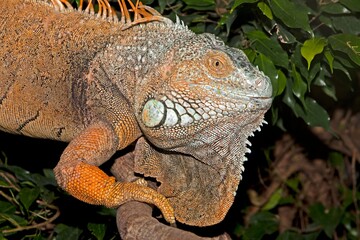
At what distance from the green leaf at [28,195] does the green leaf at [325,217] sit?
2676mm

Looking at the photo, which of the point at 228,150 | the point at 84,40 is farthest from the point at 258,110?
the point at 84,40

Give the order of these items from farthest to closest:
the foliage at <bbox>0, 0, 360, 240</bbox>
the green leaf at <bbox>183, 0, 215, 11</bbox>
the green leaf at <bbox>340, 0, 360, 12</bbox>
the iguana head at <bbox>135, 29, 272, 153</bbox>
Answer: the green leaf at <bbox>183, 0, 215, 11</bbox>
the green leaf at <bbox>340, 0, 360, 12</bbox>
the foliage at <bbox>0, 0, 360, 240</bbox>
the iguana head at <bbox>135, 29, 272, 153</bbox>

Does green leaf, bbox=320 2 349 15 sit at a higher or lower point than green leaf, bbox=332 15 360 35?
higher

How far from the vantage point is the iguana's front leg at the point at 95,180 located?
347 centimetres

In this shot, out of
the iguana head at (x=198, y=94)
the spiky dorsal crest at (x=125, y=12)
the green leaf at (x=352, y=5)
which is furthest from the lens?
the green leaf at (x=352, y=5)

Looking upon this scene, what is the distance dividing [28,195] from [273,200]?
265 centimetres

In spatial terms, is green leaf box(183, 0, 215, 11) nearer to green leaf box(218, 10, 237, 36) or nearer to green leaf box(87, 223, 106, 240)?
green leaf box(218, 10, 237, 36)

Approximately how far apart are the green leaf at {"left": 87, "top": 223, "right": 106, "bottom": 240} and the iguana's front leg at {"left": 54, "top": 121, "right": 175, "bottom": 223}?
1.07 metres

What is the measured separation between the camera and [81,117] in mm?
3865

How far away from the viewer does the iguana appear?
3.47 m

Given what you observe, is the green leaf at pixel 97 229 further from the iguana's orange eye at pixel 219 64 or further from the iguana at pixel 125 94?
the iguana's orange eye at pixel 219 64

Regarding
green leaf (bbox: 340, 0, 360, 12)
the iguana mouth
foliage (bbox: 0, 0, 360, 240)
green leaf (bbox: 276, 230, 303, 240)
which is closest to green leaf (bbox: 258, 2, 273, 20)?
foliage (bbox: 0, 0, 360, 240)

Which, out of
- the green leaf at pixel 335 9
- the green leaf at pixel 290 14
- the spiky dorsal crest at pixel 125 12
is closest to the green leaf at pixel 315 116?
the green leaf at pixel 335 9

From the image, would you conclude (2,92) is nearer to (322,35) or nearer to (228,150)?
(228,150)
